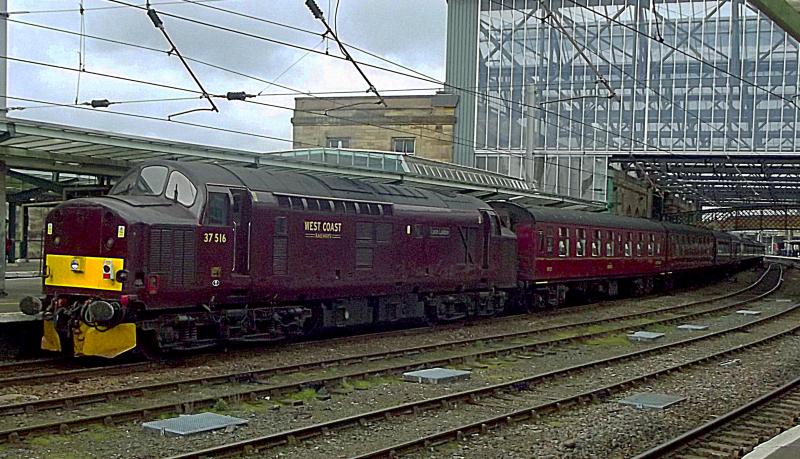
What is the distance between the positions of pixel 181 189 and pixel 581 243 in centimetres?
1749

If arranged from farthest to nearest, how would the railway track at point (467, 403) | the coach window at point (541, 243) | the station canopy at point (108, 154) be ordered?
the coach window at point (541, 243) < the station canopy at point (108, 154) < the railway track at point (467, 403)

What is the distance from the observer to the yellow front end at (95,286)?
43.8ft

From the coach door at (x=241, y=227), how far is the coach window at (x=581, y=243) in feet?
52.5

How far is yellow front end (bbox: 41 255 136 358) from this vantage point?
13.4 m

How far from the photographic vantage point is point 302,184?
16.9 metres

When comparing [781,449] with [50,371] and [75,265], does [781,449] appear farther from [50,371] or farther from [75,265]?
[50,371]

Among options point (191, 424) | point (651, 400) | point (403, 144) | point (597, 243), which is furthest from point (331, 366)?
point (403, 144)

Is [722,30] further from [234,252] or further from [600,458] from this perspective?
[600,458]

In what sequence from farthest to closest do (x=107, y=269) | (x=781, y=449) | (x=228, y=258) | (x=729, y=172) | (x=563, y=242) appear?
(x=729, y=172) → (x=563, y=242) → (x=228, y=258) → (x=107, y=269) → (x=781, y=449)

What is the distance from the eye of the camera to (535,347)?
1811 centimetres

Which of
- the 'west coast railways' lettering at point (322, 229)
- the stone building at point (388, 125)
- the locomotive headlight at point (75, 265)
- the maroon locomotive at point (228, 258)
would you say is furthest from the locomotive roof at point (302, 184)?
the stone building at point (388, 125)

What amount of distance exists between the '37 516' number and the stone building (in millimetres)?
33898

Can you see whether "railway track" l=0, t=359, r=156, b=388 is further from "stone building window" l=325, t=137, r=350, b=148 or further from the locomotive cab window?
"stone building window" l=325, t=137, r=350, b=148

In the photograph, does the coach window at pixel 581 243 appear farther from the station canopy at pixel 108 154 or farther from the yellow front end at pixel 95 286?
the yellow front end at pixel 95 286
